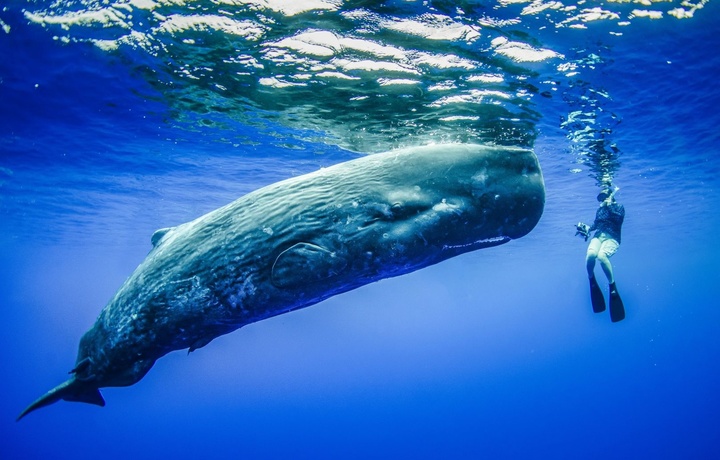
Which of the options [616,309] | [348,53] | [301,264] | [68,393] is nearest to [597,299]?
[616,309]

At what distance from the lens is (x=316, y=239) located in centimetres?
241

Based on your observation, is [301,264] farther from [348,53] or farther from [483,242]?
[348,53]

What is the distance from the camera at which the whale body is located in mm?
2424

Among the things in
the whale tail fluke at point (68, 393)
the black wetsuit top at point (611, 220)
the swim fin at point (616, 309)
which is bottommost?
the black wetsuit top at point (611, 220)

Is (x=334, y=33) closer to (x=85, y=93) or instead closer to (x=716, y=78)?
(x=85, y=93)

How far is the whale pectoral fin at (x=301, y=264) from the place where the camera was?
2.35 meters

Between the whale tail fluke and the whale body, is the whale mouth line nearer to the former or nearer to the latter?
the whale body

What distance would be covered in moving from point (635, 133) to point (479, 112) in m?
6.33

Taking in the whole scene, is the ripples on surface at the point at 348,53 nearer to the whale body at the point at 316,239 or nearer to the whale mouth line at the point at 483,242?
the whale body at the point at 316,239

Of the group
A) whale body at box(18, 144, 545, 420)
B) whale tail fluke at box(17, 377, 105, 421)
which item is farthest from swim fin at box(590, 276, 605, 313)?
whale tail fluke at box(17, 377, 105, 421)

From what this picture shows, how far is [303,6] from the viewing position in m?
6.73

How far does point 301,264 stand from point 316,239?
185 mm

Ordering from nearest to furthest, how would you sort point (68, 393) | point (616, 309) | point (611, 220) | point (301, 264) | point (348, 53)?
point (301, 264), point (68, 393), point (616, 309), point (348, 53), point (611, 220)

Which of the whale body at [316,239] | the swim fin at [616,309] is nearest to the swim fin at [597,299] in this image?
the swim fin at [616,309]
